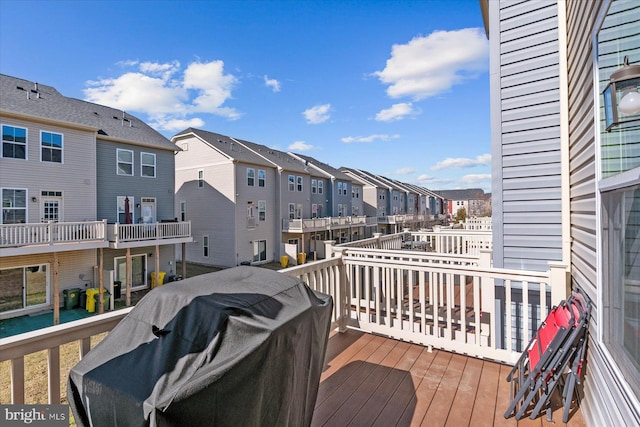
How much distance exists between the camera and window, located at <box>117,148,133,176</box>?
41.7 feet

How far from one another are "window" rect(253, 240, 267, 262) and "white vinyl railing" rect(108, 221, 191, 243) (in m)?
5.39

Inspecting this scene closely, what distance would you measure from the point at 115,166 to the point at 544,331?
1465 cm

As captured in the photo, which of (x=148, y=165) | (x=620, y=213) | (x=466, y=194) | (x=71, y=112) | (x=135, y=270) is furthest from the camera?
(x=466, y=194)

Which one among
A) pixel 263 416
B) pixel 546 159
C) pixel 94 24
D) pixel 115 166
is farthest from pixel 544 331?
pixel 115 166

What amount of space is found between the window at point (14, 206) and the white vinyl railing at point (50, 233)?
3.47ft

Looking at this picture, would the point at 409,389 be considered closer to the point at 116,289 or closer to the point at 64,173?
the point at 116,289

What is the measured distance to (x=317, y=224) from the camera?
69.1 ft

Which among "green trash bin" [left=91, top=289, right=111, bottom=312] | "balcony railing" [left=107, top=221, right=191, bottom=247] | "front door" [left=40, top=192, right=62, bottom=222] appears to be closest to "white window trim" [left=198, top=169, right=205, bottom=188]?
"balcony railing" [left=107, top=221, right=191, bottom=247]

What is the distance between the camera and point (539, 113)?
3.50 meters

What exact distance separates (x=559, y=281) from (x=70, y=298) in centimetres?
1374

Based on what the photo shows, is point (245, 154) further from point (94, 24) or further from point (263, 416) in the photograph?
point (263, 416)

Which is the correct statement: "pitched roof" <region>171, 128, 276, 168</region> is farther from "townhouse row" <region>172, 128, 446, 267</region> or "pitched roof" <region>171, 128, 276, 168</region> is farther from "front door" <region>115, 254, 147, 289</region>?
"front door" <region>115, 254, 147, 289</region>

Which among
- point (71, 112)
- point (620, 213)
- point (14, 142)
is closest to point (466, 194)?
point (71, 112)

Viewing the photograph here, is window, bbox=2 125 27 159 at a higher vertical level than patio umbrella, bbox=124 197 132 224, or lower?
higher
